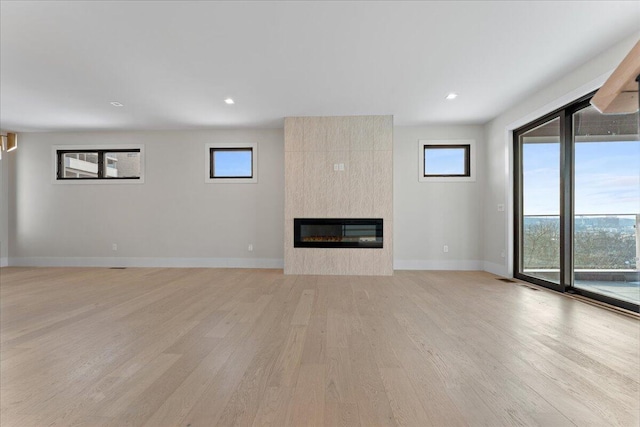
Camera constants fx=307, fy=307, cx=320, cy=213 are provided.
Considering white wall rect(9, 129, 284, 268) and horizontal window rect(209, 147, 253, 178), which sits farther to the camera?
horizontal window rect(209, 147, 253, 178)

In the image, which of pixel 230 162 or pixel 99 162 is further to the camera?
pixel 99 162

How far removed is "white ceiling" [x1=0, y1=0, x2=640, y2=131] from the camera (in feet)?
8.41

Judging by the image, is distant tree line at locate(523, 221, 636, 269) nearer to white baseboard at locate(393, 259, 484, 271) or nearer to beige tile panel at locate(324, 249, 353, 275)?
white baseboard at locate(393, 259, 484, 271)

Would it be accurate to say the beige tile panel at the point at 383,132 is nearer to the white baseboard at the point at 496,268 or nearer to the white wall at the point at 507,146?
the white wall at the point at 507,146

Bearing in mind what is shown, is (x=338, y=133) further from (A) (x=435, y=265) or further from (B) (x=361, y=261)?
(A) (x=435, y=265)

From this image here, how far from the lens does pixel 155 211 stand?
20.5ft

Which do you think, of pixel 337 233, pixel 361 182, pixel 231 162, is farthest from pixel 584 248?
pixel 231 162

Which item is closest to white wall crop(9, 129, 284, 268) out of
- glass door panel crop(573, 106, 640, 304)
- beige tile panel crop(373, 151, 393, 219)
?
beige tile panel crop(373, 151, 393, 219)

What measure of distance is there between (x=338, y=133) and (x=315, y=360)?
13.5ft

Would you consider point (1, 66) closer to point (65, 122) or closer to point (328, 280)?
point (65, 122)

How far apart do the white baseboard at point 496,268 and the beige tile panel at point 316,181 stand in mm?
3121

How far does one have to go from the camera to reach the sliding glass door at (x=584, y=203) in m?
3.26

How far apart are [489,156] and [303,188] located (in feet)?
11.3

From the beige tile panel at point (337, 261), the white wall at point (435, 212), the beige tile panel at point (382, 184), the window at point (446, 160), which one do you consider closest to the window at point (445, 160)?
the window at point (446, 160)
